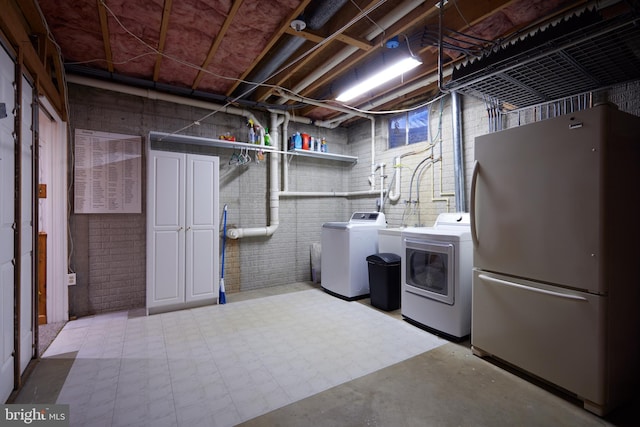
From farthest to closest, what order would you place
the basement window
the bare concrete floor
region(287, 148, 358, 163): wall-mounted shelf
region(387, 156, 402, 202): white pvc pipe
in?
region(287, 148, 358, 163): wall-mounted shelf < region(387, 156, 402, 202): white pvc pipe < the basement window < the bare concrete floor

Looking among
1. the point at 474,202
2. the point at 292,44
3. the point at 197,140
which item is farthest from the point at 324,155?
the point at 474,202

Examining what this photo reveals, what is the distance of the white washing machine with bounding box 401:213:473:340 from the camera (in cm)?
275

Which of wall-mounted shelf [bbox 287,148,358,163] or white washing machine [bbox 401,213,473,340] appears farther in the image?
wall-mounted shelf [bbox 287,148,358,163]

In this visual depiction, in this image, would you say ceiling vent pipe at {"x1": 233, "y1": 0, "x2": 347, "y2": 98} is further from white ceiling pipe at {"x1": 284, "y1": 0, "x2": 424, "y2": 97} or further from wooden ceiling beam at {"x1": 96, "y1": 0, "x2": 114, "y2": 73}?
A: wooden ceiling beam at {"x1": 96, "y1": 0, "x2": 114, "y2": 73}

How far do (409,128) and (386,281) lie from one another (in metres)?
2.32

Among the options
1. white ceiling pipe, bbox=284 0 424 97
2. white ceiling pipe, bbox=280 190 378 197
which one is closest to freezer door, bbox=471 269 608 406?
white ceiling pipe, bbox=284 0 424 97

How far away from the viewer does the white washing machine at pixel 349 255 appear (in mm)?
4012

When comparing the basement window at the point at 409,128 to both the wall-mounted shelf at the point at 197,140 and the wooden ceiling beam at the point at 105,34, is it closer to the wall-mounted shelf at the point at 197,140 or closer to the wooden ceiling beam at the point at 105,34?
the wall-mounted shelf at the point at 197,140

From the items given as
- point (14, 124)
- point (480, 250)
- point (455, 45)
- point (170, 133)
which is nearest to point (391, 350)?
point (480, 250)

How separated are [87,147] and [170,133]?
3.00ft

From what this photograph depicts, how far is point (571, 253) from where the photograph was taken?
1.91m

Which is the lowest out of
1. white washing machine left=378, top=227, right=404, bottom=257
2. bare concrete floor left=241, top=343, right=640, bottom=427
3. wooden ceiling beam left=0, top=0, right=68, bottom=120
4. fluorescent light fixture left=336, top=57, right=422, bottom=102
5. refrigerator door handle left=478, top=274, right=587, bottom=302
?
bare concrete floor left=241, top=343, right=640, bottom=427

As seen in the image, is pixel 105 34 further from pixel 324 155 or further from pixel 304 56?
pixel 324 155

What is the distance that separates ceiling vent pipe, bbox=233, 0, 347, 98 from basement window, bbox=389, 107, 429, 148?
6.99 ft
